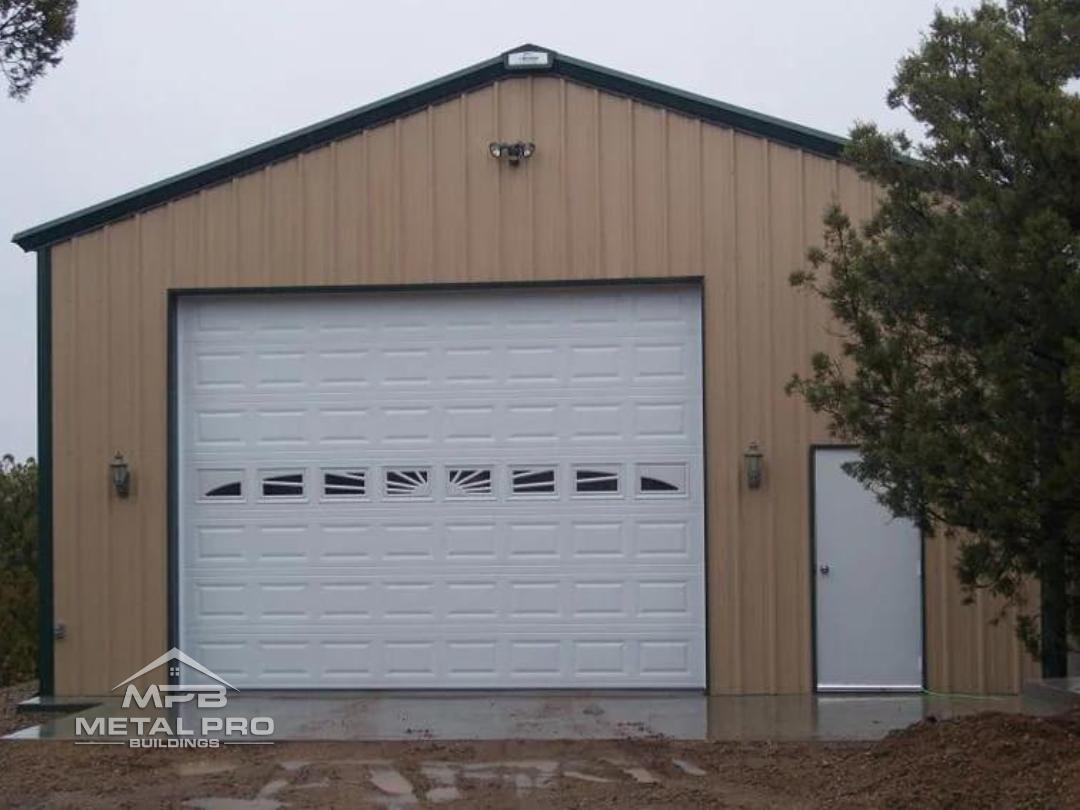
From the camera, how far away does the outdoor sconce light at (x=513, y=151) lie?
44.5ft

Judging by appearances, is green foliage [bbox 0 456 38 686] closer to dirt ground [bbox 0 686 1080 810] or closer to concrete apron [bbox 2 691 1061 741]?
concrete apron [bbox 2 691 1061 741]

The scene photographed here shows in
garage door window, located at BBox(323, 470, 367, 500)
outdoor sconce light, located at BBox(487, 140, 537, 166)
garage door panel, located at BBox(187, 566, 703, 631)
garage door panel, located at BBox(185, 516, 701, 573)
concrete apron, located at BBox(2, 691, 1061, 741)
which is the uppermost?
outdoor sconce light, located at BBox(487, 140, 537, 166)

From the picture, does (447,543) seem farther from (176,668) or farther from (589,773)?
(589,773)

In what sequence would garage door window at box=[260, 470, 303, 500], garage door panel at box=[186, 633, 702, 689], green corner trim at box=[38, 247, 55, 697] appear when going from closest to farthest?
Result: garage door panel at box=[186, 633, 702, 689], green corner trim at box=[38, 247, 55, 697], garage door window at box=[260, 470, 303, 500]

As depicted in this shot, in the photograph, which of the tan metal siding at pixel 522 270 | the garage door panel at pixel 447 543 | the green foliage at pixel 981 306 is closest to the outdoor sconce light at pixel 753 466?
the tan metal siding at pixel 522 270

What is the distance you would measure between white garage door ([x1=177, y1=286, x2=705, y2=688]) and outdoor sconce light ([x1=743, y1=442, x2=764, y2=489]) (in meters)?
0.51

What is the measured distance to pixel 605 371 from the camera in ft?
44.9

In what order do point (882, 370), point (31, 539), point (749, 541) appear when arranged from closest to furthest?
point (882, 370)
point (749, 541)
point (31, 539)

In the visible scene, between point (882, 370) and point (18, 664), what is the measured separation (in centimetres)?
1157

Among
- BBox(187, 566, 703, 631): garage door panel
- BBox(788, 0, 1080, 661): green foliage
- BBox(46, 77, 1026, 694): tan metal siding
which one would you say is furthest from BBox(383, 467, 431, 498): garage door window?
BBox(788, 0, 1080, 661): green foliage

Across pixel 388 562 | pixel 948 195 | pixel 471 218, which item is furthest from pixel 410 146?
pixel 948 195

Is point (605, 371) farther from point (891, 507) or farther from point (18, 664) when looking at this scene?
point (18, 664)

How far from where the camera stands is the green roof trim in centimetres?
1333

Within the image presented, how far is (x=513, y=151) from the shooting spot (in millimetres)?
13555
